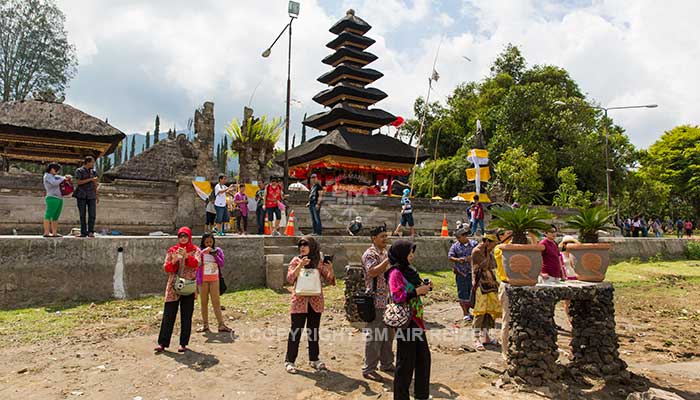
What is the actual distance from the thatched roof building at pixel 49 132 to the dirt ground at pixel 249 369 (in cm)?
1089

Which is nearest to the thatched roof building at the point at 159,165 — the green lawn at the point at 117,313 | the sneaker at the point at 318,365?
the green lawn at the point at 117,313

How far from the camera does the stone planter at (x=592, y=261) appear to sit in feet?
17.5

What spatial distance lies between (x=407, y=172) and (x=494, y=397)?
70.0 feet

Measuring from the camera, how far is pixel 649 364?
5.79 metres

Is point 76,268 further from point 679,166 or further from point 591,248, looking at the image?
point 679,166

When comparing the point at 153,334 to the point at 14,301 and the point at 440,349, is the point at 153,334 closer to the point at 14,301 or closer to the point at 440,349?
the point at 14,301

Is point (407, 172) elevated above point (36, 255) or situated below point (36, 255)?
above

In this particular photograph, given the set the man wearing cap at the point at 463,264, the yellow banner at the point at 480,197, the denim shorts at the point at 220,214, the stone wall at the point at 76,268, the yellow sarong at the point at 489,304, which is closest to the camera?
the yellow sarong at the point at 489,304

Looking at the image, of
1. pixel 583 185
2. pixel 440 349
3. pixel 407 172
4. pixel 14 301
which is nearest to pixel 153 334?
pixel 14 301

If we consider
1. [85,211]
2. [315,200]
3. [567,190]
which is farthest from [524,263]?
[567,190]

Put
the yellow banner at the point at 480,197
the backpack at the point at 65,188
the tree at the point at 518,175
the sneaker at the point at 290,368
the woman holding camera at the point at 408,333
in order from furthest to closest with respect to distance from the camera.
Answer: the tree at the point at 518,175, the yellow banner at the point at 480,197, the backpack at the point at 65,188, the sneaker at the point at 290,368, the woman holding camera at the point at 408,333

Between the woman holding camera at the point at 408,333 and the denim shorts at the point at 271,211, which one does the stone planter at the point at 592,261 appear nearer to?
the woman holding camera at the point at 408,333

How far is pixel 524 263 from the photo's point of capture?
15.9 feet

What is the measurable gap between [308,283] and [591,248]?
3.58m
